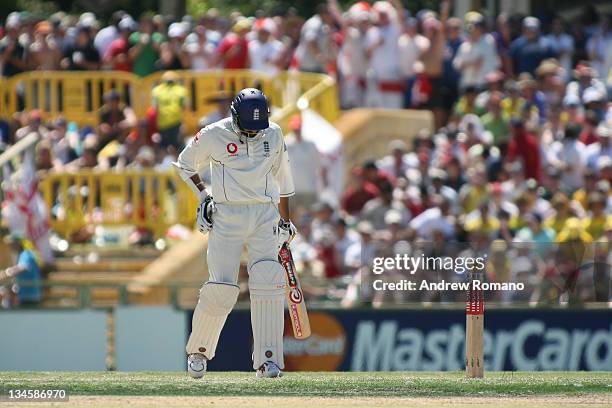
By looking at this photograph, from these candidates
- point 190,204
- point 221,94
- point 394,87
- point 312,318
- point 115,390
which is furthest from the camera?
point 394,87

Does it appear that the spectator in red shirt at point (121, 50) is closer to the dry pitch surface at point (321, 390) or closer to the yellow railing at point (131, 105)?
the yellow railing at point (131, 105)

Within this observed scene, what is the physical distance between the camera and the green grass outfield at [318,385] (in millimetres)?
10703

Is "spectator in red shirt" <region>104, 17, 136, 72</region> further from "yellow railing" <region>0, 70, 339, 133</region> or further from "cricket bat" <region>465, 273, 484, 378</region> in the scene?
"cricket bat" <region>465, 273, 484, 378</region>

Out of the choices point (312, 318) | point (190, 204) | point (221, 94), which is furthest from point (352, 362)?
Answer: point (221, 94)

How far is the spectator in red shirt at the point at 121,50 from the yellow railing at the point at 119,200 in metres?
3.44

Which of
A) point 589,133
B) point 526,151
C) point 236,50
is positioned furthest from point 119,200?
point 589,133

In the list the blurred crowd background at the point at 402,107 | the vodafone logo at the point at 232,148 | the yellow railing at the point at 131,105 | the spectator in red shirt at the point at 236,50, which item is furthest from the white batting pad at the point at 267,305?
the spectator in red shirt at the point at 236,50

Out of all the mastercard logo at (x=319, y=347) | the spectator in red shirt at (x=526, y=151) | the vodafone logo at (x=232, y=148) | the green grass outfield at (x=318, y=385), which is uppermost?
the vodafone logo at (x=232, y=148)

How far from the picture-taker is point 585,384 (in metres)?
11.3

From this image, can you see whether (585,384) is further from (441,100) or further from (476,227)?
(441,100)

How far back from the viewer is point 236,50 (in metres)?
22.6

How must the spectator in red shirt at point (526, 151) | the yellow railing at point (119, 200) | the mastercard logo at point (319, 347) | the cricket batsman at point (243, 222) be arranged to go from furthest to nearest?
1. the yellow railing at point (119, 200)
2. the spectator in red shirt at point (526, 151)
3. the mastercard logo at point (319, 347)
4. the cricket batsman at point (243, 222)

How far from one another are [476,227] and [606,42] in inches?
200

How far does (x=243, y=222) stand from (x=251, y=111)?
0.78 m
